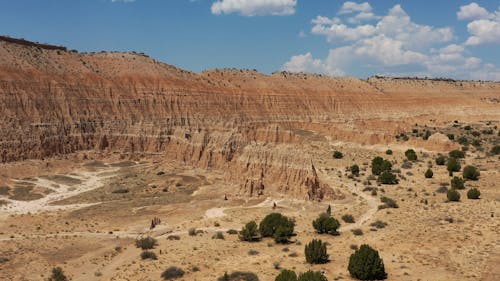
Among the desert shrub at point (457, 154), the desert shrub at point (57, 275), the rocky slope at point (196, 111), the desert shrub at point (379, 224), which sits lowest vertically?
the desert shrub at point (57, 275)

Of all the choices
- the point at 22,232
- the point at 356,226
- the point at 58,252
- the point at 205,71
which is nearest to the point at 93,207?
the point at 22,232

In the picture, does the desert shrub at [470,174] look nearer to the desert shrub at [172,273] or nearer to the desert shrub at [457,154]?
the desert shrub at [457,154]

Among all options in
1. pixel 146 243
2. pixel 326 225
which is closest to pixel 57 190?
pixel 146 243

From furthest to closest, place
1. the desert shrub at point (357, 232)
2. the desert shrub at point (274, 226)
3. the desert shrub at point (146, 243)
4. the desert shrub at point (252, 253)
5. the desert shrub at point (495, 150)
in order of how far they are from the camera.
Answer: the desert shrub at point (495, 150) < the desert shrub at point (274, 226) < the desert shrub at point (357, 232) < the desert shrub at point (146, 243) < the desert shrub at point (252, 253)

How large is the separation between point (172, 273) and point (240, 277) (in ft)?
10.6

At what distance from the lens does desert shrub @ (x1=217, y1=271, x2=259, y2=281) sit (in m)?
20.5

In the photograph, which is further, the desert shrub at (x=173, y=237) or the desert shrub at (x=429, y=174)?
the desert shrub at (x=429, y=174)

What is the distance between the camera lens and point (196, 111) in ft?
242

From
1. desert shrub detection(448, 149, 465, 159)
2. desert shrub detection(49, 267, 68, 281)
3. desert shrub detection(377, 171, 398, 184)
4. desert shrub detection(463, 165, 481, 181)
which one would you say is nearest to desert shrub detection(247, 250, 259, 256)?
desert shrub detection(49, 267, 68, 281)

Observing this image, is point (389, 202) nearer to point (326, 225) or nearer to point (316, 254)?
A: point (326, 225)

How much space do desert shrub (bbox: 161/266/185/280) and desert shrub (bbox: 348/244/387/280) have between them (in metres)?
7.70

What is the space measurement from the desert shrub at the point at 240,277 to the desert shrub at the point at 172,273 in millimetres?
1998

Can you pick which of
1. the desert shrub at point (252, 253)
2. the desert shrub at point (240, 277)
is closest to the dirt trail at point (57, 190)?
the desert shrub at point (252, 253)

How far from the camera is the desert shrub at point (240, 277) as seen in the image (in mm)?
20453
